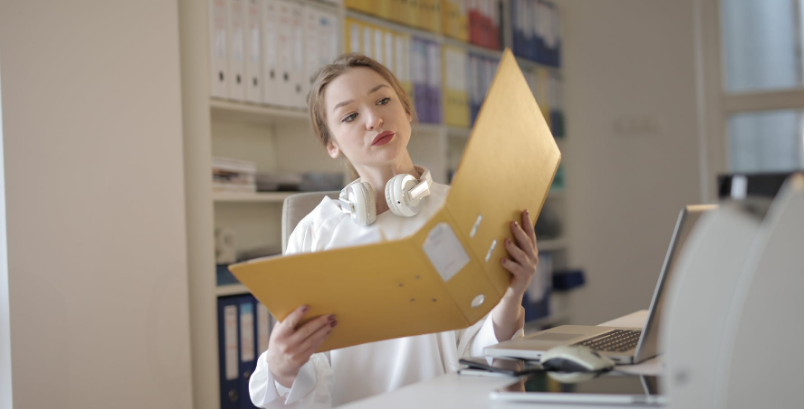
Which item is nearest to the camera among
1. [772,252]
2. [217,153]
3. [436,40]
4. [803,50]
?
[772,252]

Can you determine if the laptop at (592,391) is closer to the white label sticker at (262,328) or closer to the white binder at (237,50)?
the white label sticker at (262,328)

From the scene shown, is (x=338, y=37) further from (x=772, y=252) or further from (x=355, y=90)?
(x=772, y=252)

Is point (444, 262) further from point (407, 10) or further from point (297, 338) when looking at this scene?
point (407, 10)

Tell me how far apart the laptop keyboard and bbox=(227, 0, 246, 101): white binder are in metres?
1.53

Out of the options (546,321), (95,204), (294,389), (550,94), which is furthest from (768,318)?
(550,94)

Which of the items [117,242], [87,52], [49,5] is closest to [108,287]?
[117,242]

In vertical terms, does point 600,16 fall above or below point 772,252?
above

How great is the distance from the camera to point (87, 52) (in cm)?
195

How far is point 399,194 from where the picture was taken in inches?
55.7

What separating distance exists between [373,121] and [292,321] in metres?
0.54

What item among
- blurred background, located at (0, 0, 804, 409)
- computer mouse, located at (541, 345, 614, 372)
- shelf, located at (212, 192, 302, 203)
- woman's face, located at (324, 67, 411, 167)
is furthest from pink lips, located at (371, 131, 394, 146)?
shelf, located at (212, 192, 302, 203)

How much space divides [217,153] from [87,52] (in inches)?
28.5

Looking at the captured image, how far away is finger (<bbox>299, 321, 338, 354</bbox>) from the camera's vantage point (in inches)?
41.0

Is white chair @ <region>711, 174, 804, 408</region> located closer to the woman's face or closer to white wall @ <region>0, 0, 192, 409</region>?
the woman's face
